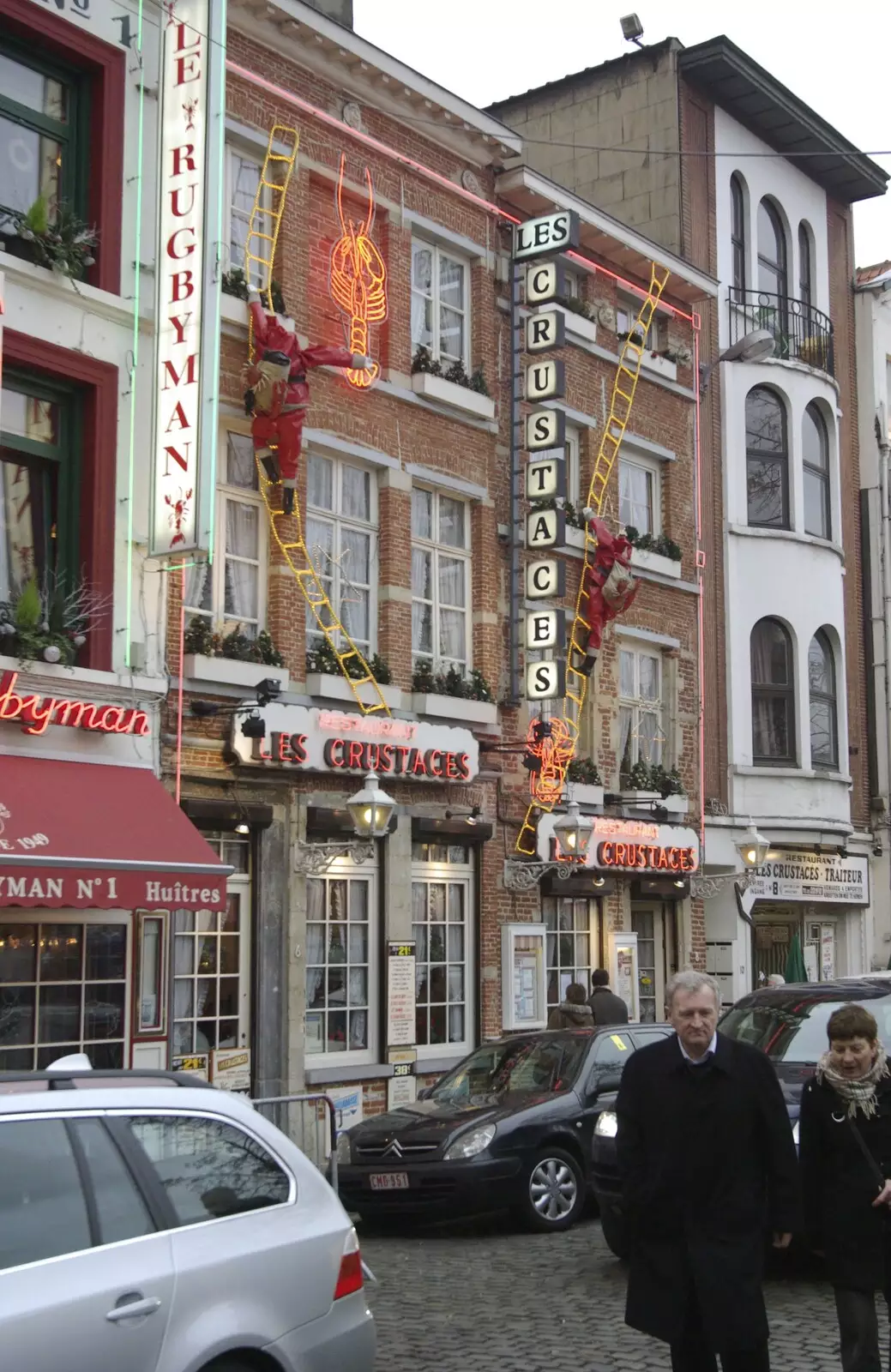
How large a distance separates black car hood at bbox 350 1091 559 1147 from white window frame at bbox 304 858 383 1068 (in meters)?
3.53

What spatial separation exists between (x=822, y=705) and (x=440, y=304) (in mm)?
10400

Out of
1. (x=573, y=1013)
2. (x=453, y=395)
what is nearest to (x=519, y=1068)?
(x=573, y=1013)

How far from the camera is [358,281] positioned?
18406 mm

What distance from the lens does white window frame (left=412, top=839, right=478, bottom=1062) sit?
18.6m

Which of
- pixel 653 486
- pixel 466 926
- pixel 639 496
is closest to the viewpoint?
pixel 466 926

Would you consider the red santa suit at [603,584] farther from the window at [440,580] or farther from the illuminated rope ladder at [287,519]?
the illuminated rope ladder at [287,519]

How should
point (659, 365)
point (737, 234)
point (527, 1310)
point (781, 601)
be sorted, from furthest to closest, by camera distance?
1. point (737, 234)
2. point (781, 601)
3. point (659, 365)
4. point (527, 1310)

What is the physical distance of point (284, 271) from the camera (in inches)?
693

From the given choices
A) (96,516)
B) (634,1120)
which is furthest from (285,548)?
(634,1120)

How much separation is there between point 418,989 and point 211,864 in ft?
→ 18.3

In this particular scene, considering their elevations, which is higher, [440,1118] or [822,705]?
[822,705]

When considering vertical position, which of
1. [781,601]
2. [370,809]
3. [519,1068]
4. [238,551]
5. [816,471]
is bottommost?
[519,1068]

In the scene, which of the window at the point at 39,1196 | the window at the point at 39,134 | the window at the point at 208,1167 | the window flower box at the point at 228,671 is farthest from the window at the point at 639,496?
the window at the point at 39,1196

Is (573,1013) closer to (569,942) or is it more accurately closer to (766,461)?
(569,942)
